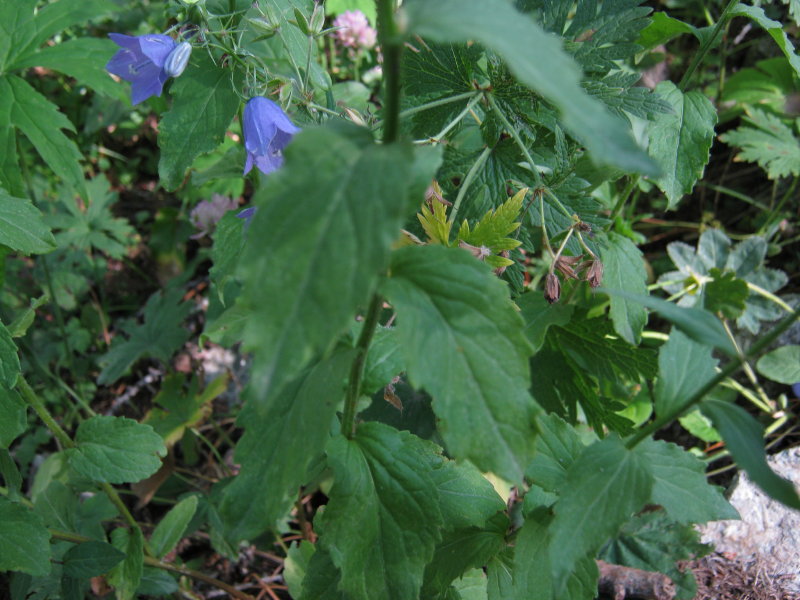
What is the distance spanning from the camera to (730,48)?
3.40 m

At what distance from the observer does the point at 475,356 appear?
951 millimetres

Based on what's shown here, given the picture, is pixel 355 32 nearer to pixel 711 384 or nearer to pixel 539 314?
pixel 539 314

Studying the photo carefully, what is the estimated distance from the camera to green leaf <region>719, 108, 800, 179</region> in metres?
2.70

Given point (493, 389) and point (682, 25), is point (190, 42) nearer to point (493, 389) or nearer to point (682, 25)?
point (493, 389)

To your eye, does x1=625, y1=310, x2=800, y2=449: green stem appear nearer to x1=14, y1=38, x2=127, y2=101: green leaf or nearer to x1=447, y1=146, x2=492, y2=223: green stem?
x1=447, y1=146, x2=492, y2=223: green stem

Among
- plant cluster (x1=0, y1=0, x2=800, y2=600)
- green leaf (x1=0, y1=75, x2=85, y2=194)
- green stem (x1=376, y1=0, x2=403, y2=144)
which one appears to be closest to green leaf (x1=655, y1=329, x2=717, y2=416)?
plant cluster (x1=0, y1=0, x2=800, y2=600)

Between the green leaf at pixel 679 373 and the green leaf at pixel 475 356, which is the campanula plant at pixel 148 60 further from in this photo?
the green leaf at pixel 679 373

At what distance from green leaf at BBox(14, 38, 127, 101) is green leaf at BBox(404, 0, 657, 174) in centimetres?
222

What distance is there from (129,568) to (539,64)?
6.08ft

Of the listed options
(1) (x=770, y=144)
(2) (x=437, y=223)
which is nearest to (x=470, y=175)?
(2) (x=437, y=223)

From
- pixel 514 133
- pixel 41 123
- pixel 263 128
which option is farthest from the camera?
pixel 41 123

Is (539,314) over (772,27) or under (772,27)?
under

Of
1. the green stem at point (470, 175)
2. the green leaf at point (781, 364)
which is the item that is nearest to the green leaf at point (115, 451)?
the green stem at point (470, 175)

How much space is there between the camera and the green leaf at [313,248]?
29.0 inches
